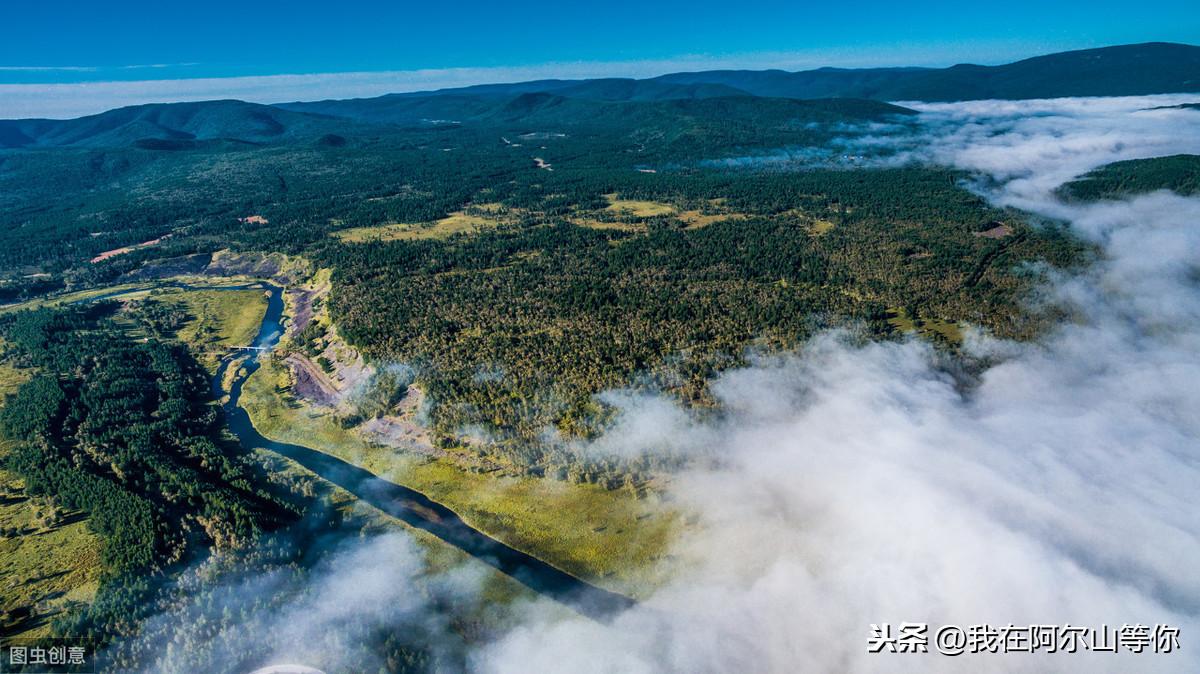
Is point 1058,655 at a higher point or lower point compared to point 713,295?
lower

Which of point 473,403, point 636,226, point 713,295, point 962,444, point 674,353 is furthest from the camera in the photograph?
point 636,226

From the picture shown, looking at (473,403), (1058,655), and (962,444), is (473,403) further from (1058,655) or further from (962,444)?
(1058,655)

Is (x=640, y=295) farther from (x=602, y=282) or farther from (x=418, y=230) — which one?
(x=418, y=230)

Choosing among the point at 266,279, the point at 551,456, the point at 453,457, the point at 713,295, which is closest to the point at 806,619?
the point at 551,456

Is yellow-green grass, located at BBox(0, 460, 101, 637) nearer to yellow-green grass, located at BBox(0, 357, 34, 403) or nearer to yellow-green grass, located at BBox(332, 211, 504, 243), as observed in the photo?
yellow-green grass, located at BBox(0, 357, 34, 403)

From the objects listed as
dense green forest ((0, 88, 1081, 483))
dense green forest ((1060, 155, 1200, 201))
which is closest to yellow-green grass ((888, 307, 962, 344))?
dense green forest ((0, 88, 1081, 483))

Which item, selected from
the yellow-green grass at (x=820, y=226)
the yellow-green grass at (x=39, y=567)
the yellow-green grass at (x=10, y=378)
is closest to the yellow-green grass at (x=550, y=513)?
the yellow-green grass at (x=39, y=567)
